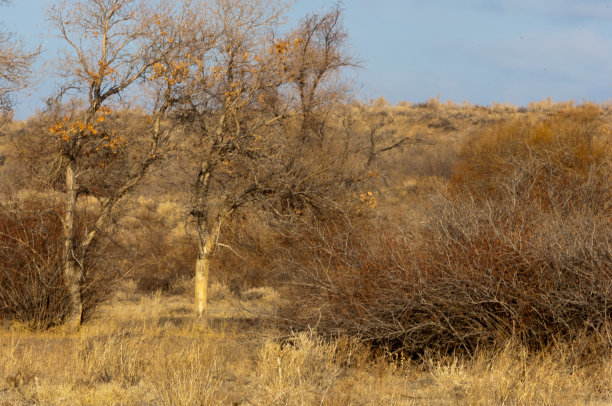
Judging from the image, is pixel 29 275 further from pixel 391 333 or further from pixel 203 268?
pixel 391 333

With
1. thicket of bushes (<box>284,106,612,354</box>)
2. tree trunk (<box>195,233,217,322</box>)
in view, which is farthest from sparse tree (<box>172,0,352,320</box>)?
thicket of bushes (<box>284,106,612,354</box>)

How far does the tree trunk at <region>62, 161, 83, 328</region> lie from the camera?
9.91 meters

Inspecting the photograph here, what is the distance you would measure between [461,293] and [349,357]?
144 cm

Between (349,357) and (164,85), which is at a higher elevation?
(164,85)

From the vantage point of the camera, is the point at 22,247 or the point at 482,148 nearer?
the point at 22,247

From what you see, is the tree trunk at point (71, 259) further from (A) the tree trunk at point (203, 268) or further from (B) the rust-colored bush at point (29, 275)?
(A) the tree trunk at point (203, 268)

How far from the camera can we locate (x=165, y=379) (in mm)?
5824

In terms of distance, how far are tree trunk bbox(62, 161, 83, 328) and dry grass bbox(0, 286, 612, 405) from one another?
2.37 meters

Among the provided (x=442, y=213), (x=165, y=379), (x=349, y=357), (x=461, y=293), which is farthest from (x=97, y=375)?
(x=442, y=213)

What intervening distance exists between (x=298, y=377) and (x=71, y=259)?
558 centimetres

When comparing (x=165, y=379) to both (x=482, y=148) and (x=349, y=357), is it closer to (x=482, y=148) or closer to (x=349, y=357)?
(x=349, y=357)

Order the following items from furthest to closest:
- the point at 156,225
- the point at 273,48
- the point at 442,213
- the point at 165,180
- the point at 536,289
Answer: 1. the point at 156,225
2. the point at 165,180
3. the point at 273,48
4. the point at 442,213
5. the point at 536,289

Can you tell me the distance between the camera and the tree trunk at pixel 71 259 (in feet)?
32.5

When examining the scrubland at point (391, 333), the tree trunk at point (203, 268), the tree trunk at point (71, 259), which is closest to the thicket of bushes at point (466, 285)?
the scrubland at point (391, 333)
